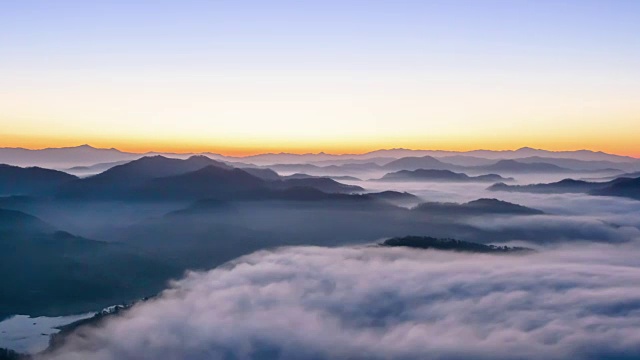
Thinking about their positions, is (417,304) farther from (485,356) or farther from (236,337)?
(236,337)

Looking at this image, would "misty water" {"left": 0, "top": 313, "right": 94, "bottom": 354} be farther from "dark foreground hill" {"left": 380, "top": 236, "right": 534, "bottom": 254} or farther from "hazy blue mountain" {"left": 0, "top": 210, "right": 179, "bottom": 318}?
"dark foreground hill" {"left": 380, "top": 236, "right": 534, "bottom": 254}

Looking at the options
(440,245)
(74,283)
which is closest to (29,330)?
(74,283)

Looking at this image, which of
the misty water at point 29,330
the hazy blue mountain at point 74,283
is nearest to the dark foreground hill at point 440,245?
the hazy blue mountain at point 74,283

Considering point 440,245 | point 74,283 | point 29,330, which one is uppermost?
point 440,245

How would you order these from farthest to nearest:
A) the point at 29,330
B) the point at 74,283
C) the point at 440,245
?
the point at 440,245 < the point at 74,283 < the point at 29,330

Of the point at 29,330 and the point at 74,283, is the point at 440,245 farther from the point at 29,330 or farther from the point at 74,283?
the point at 29,330

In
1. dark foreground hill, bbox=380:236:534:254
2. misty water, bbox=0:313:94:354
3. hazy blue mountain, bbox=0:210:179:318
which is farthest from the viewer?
dark foreground hill, bbox=380:236:534:254

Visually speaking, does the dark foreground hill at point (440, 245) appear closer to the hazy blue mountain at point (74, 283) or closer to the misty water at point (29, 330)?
the hazy blue mountain at point (74, 283)

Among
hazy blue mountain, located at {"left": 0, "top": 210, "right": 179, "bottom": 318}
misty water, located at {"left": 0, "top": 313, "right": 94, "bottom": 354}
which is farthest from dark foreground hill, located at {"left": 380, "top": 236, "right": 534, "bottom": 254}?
misty water, located at {"left": 0, "top": 313, "right": 94, "bottom": 354}

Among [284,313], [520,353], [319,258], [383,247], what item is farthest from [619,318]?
[319,258]
